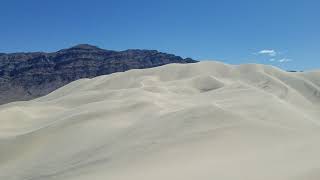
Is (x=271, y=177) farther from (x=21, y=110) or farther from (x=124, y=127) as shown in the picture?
(x=21, y=110)

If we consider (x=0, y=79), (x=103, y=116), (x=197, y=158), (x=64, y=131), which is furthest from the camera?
(x=0, y=79)

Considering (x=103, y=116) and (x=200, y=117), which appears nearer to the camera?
(x=200, y=117)

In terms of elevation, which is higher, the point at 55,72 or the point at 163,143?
the point at 55,72

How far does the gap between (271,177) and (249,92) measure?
20616 millimetres

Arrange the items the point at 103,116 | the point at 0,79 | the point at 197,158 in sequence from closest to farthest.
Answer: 1. the point at 197,158
2. the point at 103,116
3. the point at 0,79

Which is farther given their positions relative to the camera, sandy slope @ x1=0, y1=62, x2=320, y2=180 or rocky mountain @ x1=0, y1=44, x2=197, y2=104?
rocky mountain @ x1=0, y1=44, x2=197, y2=104

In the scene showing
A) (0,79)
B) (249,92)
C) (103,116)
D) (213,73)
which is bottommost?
(103,116)

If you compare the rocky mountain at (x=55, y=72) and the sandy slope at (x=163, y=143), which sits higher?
the rocky mountain at (x=55, y=72)

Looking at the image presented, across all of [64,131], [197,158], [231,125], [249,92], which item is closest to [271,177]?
[197,158]

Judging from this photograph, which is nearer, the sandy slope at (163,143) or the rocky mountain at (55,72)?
the sandy slope at (163,143)

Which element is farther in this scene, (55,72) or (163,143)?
(55,72)

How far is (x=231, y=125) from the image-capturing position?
1781 centimetres

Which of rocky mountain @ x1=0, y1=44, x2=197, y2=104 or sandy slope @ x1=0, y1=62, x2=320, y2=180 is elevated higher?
rocky mountain @ x1=0, y1=44, x2=197, y2=104

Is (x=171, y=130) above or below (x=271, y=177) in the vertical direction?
above
